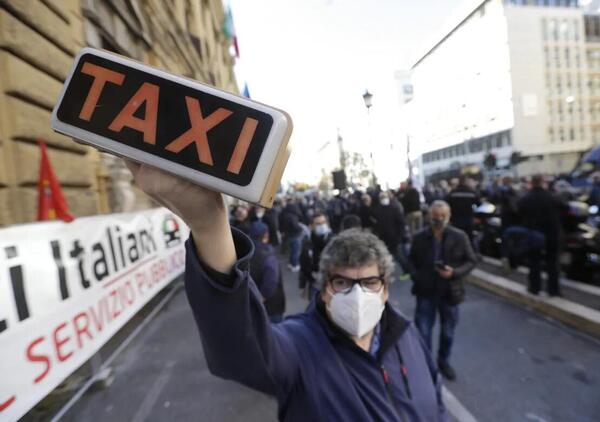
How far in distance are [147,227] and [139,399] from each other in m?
2.19

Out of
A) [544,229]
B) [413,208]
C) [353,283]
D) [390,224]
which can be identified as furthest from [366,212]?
[353,283]

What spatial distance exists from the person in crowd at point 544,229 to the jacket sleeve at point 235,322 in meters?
5.44

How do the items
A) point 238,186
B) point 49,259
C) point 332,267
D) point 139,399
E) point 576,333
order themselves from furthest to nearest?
point 576,333 < point 139,399 < point 49,259 < point 332,267 < point 238,186

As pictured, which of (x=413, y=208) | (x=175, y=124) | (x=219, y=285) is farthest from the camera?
(x=413, y=208)

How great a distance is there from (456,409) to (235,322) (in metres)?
3.10

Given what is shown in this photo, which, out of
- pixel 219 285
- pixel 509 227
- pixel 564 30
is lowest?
pixel 509 227

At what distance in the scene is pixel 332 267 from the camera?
1.83m

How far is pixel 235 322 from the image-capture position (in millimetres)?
966

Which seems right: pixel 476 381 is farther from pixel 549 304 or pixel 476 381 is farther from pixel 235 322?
pixel 235 322

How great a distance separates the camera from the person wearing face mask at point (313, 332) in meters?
0.89

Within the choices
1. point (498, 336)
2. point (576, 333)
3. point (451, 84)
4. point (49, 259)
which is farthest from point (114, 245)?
point (451, 84)

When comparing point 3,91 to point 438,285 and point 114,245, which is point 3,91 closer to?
point 114,245

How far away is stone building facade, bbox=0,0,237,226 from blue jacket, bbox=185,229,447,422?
12.6ft

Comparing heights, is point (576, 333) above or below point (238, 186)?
below
